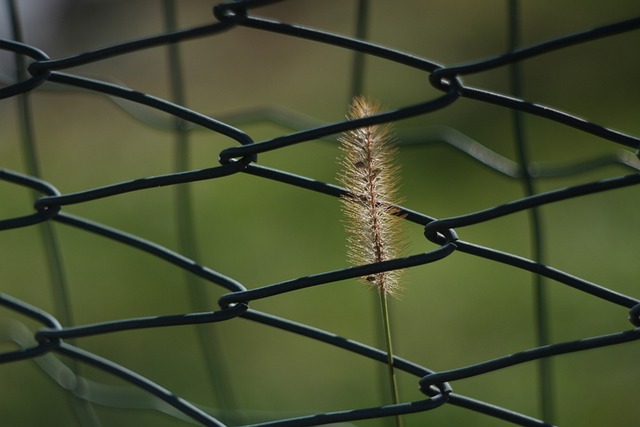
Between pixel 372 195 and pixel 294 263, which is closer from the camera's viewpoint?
pixel 372 195

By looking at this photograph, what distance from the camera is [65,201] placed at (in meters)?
0.73

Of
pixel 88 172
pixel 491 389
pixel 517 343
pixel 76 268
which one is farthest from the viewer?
pixel 88 172

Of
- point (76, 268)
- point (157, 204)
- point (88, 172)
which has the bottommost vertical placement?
point (76, 268)

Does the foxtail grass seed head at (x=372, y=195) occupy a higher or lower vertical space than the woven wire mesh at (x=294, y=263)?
lower

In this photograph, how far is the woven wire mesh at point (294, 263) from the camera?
63 cm

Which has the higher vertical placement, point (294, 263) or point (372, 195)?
point (294, 263)

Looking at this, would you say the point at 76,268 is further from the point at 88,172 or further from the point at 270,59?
the point at 270,59

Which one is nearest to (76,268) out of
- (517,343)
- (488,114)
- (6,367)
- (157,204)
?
(157,204)

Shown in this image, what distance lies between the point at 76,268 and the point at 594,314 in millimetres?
1510

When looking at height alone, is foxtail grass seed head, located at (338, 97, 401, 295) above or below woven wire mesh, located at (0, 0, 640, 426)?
below

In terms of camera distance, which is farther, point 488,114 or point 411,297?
point 488,114

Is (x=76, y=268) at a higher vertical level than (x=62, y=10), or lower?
lower

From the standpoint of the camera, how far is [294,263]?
270 cm

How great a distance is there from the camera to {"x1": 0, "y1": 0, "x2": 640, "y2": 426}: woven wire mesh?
2.07 ft
